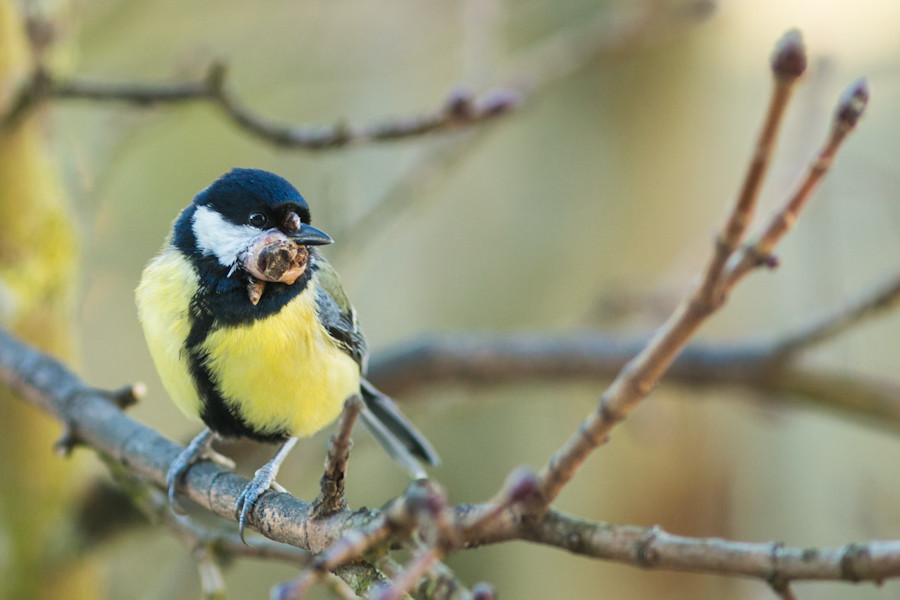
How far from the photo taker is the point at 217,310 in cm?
87

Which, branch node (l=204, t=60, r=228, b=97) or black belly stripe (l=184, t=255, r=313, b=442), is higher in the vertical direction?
branch node (l=204, t=60, r=228, b=97)

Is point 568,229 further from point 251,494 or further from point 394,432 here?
point 251,494

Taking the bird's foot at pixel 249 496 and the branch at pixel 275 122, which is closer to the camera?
the bird's foot at pixel 249 496

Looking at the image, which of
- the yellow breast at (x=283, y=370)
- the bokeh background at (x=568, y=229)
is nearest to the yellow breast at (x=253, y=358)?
the yellow breast at (x=283, y=370)

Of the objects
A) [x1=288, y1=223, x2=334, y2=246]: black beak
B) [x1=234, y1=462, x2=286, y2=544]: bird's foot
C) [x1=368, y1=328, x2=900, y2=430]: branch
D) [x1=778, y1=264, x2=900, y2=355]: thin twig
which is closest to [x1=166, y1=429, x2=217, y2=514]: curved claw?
[x1=234, y1=462, x2=286, y2=544]: bird's foot

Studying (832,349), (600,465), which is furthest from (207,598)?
(832,349)

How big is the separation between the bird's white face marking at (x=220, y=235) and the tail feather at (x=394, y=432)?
35 centimetres

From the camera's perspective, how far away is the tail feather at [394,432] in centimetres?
114

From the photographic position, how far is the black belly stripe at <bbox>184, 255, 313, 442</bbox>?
86 cm

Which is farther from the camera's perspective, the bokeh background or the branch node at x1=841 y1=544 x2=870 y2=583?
the bokeh background

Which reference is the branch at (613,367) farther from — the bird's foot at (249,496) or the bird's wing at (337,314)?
the bird's foot at (249,496)

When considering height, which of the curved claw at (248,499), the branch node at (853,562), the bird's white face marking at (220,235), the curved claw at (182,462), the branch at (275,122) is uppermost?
the branch at (275,122)

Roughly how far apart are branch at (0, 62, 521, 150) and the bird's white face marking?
0.71 ft

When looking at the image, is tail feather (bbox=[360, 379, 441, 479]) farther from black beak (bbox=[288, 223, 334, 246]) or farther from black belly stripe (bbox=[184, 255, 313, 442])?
black beak (bbox=[288, 223, 334, 246])
